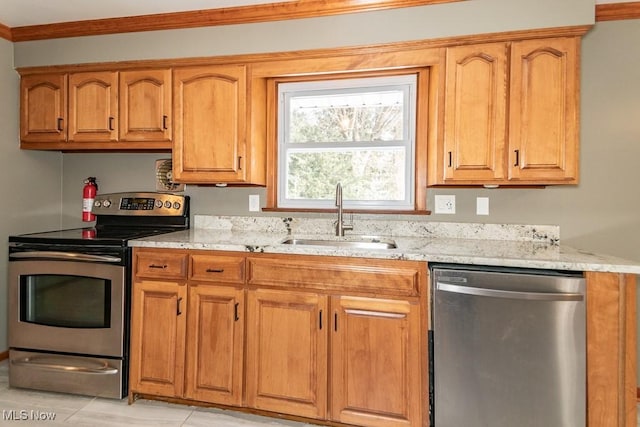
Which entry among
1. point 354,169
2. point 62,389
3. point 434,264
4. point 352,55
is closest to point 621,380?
point 434,264

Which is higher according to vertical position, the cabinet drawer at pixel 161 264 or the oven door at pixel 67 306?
the cabinet drawer at pixel 161 264

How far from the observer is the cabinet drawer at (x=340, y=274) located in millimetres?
1857

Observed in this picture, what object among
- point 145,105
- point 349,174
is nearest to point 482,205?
point 349,174

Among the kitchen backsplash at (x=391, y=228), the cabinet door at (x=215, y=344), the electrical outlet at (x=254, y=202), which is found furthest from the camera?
the electrical outlet at (x=254, y=202)

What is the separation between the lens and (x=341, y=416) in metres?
1.94

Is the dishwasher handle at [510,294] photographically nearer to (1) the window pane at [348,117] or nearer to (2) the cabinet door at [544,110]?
(2) the cabinet door at [544,110]

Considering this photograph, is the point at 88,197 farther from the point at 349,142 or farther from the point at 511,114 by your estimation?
the point at 511,114

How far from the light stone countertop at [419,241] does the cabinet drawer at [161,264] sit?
5 cm

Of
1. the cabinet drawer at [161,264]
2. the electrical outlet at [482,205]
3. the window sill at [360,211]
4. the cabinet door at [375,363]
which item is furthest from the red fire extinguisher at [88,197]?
the electrical outlet at [482,205]

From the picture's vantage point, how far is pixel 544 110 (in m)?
2.06

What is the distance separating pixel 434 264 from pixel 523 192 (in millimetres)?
958

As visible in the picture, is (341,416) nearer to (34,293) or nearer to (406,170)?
(406,170)

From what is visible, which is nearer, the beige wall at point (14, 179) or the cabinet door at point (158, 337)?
the cabinet door at point (158, 337)

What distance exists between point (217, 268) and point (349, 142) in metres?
1.23
